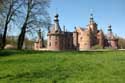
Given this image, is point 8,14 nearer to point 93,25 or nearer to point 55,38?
point 55,38

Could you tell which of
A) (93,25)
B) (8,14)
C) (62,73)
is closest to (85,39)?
(93,25)

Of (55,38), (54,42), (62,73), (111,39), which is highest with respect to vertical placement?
(55,38)

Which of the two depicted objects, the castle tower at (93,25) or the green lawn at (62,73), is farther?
the castle tower at (93,25)

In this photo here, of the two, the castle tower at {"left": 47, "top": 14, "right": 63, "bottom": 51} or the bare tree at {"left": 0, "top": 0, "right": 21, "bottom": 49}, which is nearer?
the bare tree at {"left": 0, "top": 0, "right": 21, "bottom": 49}

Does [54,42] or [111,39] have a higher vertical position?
[111,39]

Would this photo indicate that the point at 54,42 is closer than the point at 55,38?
Yes

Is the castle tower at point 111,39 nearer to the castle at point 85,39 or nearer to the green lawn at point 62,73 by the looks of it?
the castle at point 85,39

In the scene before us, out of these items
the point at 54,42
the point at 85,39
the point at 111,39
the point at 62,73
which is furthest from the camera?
the point at 111,39

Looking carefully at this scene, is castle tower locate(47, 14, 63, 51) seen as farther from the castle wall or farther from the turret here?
the turret

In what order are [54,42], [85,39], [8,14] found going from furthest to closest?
[85,39], [54,42], [8,14]

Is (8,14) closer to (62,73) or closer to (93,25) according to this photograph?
(62,73)

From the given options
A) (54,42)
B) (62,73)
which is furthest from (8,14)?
(54,42)

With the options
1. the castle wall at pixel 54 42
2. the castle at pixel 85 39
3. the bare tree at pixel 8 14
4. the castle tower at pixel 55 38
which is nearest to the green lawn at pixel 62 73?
the bare tree at pixel 8 14

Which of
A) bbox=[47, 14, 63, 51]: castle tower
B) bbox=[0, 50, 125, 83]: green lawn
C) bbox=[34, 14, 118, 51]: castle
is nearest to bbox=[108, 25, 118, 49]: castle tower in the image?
bbox=[34, 14, 118, 51]: castle
